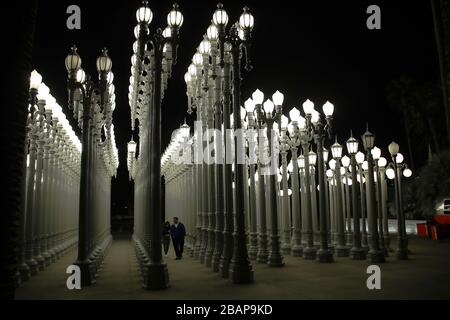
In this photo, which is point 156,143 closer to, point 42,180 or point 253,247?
point 42,180

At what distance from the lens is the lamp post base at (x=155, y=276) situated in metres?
10.9

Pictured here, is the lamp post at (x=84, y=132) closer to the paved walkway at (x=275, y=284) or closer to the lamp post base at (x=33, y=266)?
the paved walkway at (x=275, y=284)

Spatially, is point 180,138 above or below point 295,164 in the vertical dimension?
above

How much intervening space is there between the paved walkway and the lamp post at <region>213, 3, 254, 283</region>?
0.45 meters

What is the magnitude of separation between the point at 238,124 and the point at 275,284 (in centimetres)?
419

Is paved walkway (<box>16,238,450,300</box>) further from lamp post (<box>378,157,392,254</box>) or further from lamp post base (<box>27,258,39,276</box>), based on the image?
lamp post (<box>378,157,392,254</box>)

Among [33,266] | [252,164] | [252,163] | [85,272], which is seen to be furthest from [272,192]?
[33,266]

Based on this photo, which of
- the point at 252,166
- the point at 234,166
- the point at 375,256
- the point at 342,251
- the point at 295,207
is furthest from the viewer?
the point at 295,207

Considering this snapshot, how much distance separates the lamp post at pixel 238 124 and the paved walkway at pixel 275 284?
45 cm

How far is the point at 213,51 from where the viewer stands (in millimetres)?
14445

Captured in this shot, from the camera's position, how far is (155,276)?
10.9 m

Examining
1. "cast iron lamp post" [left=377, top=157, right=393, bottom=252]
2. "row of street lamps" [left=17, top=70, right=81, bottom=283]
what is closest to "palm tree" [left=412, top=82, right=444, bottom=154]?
"cast iron lamp post" [left=377, top=157, right=393, bottom=252]

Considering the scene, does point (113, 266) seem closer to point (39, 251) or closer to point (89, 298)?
point (39, 251)
